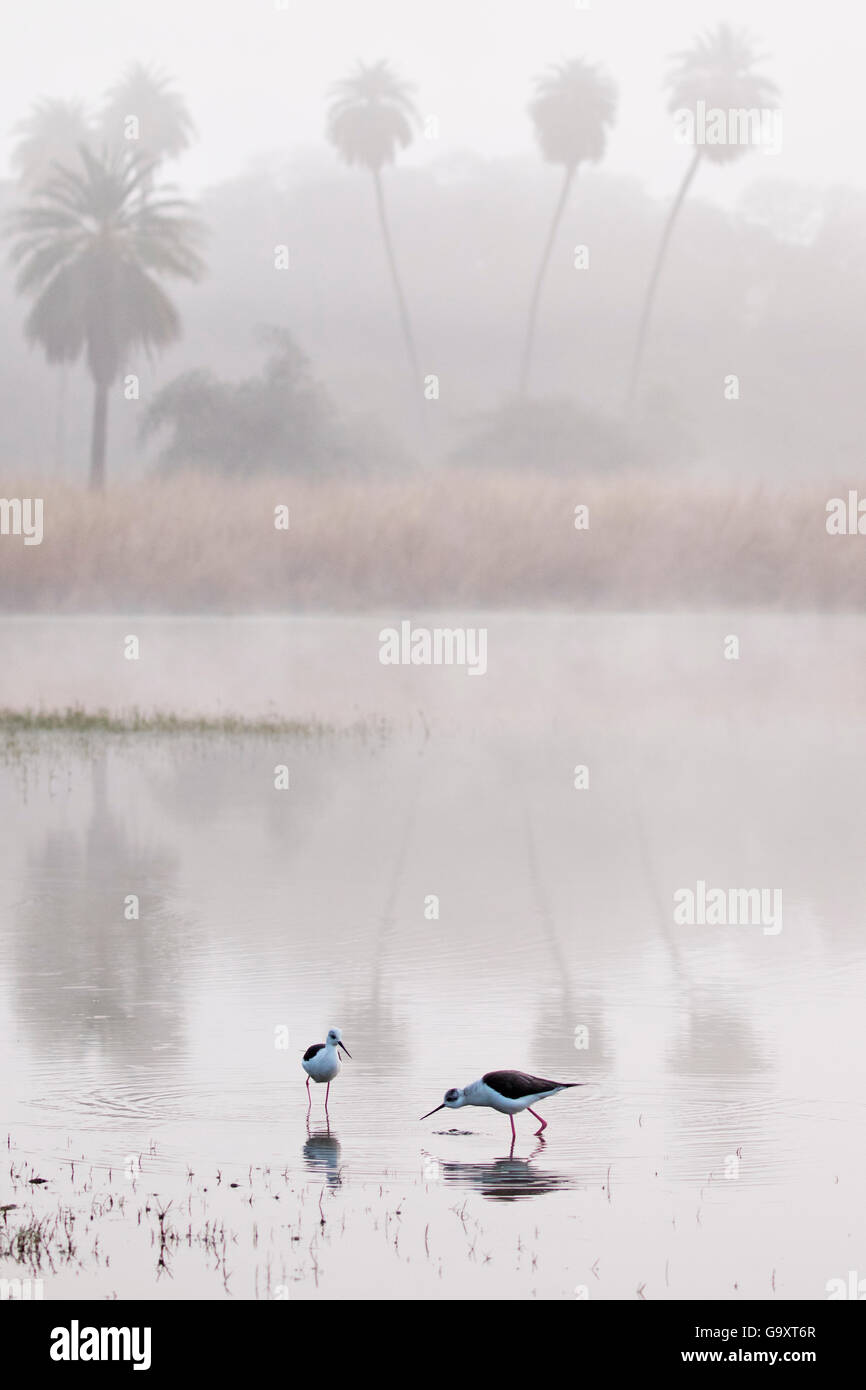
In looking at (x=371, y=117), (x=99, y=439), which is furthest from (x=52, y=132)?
(x=99, y=439)

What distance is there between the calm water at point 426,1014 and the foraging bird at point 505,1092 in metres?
0.18

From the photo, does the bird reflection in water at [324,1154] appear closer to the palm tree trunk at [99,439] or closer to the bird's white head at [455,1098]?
the bird's white head at [455,1098]

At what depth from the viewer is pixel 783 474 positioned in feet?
425

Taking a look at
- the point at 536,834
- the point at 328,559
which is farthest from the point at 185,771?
the point at 328,559

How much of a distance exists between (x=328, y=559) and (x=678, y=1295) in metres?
43.4

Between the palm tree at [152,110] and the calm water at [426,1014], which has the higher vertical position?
the palm tree at [152,110]

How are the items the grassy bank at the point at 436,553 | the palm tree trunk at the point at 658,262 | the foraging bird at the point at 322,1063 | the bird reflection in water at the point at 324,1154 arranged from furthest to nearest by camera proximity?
the palm tree trunk at the point at 658,262, the grassy bank at the point at 436,553, the foraging bird at the point at 322,1063, the bird reflection in water at the point at 324,1154

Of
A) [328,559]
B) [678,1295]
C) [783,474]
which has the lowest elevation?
[678,1295]

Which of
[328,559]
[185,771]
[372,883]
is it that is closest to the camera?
[372,883]

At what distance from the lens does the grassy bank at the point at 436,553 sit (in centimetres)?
4919

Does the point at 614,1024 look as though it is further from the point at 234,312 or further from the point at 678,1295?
the point at 234,312

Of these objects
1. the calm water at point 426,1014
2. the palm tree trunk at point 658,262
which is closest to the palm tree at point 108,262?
the palm tree trunk at point 658,262

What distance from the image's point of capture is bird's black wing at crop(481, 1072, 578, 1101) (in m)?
8.99

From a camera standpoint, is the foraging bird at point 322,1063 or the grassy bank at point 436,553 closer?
the foraging bird at point 322,1063
